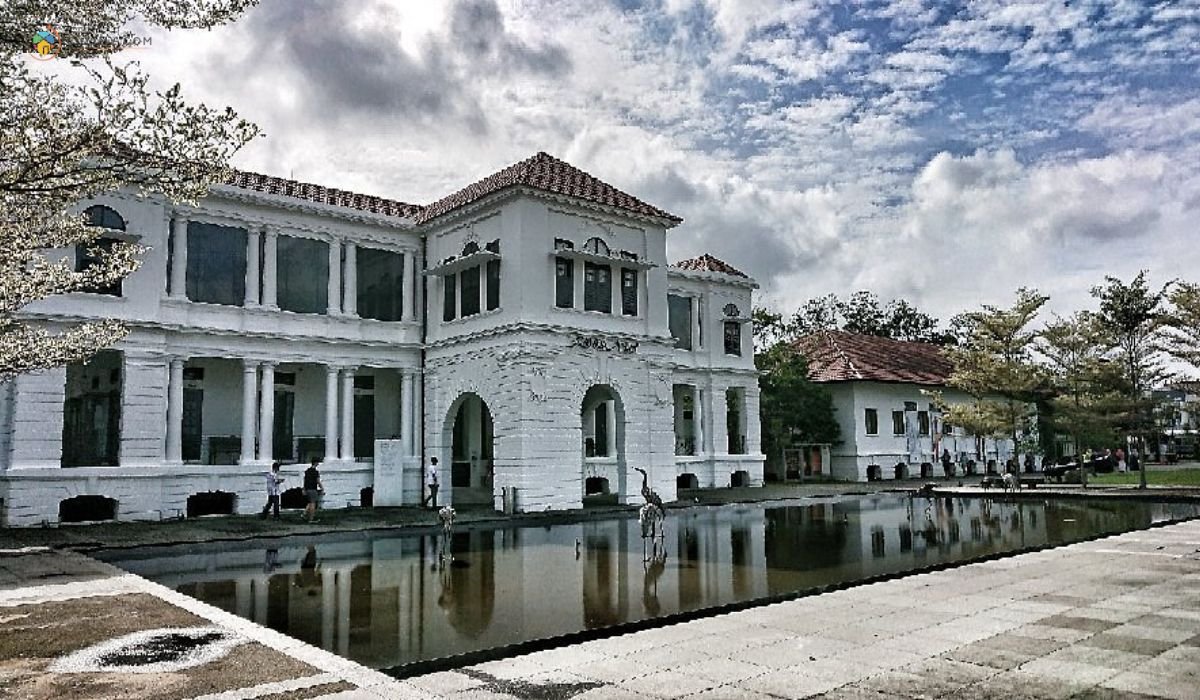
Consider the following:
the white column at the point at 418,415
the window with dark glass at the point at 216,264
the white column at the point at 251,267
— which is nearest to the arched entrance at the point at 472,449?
the white column at the point at 418,415

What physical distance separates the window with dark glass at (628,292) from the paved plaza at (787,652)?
16.4 m

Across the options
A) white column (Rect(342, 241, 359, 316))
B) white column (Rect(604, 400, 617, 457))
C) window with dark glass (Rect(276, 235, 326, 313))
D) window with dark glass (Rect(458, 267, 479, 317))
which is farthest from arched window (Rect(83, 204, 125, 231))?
white column (Rect(604, 400, 617, 457))

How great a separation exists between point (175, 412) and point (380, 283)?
24.0ft

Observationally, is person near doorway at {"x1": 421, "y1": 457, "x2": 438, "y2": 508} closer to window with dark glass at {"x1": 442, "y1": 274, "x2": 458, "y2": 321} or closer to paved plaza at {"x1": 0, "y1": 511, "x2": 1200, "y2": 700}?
window with dark glass at {"x1": 442, "y1": 274, "x2": 458, "y2": 321}

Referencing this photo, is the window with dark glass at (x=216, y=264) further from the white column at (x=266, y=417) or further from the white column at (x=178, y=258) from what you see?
the white column at (x=266, y=417)

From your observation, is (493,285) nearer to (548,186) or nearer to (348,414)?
(548,186)

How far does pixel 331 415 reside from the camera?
26078mm

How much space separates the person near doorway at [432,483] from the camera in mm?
24719

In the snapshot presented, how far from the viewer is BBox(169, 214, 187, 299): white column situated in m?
23.7

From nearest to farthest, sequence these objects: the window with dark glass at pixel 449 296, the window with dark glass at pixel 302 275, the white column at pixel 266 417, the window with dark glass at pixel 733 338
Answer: the white column at pixel 266 417 < the window with dark glass at pixel 302 275 < the window with dark glass at pixel 449 296 < the window with dark glass at pixel 733 338

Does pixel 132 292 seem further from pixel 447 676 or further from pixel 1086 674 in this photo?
pixel 1086 674

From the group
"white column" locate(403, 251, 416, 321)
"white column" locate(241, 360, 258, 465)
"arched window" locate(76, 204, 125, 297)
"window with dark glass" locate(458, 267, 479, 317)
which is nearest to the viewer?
"arched window" locate(76, 204, 125, 297)

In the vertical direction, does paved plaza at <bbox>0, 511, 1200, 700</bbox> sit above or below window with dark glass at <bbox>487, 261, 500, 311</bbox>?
below

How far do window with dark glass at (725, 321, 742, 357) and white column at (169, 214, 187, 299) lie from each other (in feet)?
71.5
